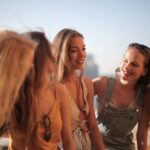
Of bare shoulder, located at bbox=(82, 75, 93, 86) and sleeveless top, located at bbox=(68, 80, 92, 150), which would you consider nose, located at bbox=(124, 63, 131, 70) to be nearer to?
bare shoulder, located at bbox=(82, 75, 93, 86)

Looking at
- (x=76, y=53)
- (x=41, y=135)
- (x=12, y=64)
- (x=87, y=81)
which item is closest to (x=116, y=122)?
(x=87, y=81)

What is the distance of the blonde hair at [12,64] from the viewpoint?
1306mm

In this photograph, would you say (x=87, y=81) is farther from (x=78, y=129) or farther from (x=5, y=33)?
(x=5, y=33)

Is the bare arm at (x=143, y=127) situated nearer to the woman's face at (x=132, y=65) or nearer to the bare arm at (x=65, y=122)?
the woman's face at (x=132, y=65)

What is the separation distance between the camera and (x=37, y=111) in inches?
60.5

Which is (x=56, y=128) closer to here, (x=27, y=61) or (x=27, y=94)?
(x=27, y=94)

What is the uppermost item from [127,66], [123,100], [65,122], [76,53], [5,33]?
[5,33]

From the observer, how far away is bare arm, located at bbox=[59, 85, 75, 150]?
5.51 feet

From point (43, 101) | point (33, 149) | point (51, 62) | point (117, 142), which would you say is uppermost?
point (51, 62)

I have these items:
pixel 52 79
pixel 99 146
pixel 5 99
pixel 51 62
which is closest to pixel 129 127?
pixel 99 146

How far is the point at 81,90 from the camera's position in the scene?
2.19m

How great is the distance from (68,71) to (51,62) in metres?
0.65

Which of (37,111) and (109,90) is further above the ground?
(37,111)

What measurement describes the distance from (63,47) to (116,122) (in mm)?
646
